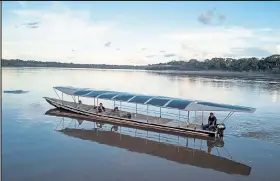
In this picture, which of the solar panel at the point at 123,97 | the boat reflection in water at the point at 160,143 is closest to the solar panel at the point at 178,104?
the boat reflection in water at the point at 160,143

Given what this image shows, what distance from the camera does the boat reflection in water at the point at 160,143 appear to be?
Result: 12.0 meters

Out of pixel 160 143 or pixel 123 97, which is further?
pixel 123 97

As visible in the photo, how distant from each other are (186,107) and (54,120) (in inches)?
314

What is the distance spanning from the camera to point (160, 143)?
14531mm

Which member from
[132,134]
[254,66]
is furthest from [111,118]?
[254,66]

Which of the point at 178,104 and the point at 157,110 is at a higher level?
the point at 178,104

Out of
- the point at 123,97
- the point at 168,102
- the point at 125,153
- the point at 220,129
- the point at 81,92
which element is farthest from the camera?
the point at 81,92

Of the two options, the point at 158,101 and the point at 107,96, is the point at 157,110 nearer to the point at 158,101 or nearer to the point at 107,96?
the point at 107,96

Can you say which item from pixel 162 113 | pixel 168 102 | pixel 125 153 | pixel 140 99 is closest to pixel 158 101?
pixel 168 102

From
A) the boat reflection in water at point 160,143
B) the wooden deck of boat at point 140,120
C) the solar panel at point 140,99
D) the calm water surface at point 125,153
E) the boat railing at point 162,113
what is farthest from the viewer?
the boat railing at point 162,113

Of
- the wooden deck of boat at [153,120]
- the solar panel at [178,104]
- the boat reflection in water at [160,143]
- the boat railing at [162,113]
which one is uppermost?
the solar panel at [178,104]

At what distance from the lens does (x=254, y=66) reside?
311 ft

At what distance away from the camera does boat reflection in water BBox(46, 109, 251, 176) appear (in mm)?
12000

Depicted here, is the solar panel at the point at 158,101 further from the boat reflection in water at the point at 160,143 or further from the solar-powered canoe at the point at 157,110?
the boat reflection in water at the point at 160,143
